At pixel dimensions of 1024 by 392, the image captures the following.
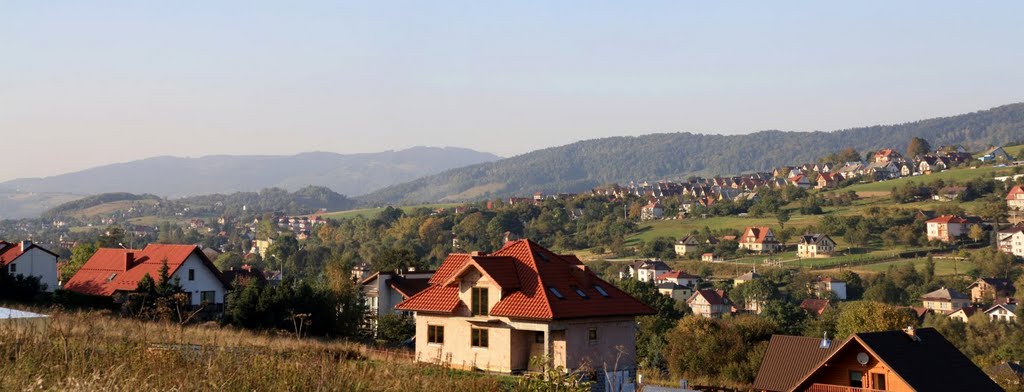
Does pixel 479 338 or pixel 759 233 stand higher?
pixel 479 338

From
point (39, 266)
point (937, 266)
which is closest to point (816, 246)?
point (937, 266)

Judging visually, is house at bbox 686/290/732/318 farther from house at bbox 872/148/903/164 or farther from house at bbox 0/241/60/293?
house at bbox 872/148/903/164

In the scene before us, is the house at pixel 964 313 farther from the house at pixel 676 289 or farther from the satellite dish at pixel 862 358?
the satellite dish at pixel 862 358

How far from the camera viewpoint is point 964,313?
7956 cm

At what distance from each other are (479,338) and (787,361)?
16.5m

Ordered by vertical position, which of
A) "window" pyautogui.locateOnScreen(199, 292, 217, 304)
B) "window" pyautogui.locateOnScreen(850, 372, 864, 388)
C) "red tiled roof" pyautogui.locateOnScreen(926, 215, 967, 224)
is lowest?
"window" pyautogui.locateOnScreen(850, 372, 864, 388)

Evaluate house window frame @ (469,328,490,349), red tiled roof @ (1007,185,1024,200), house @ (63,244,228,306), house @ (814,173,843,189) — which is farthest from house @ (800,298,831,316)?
house @ (814,173,843,189)

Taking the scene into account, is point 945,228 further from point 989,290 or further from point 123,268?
point 123,268

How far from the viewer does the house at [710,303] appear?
8588 cm

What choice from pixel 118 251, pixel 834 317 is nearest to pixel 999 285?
pixel 834 317

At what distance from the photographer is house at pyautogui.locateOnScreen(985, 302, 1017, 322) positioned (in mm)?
77250

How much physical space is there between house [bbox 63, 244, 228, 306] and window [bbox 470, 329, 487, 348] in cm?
1950

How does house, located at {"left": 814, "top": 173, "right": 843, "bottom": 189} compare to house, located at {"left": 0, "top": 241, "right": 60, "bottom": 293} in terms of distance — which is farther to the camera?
house, located at {"left": 814, "top": 173, "right": 843, "bottom": 189}

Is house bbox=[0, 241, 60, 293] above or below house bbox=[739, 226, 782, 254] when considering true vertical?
above
